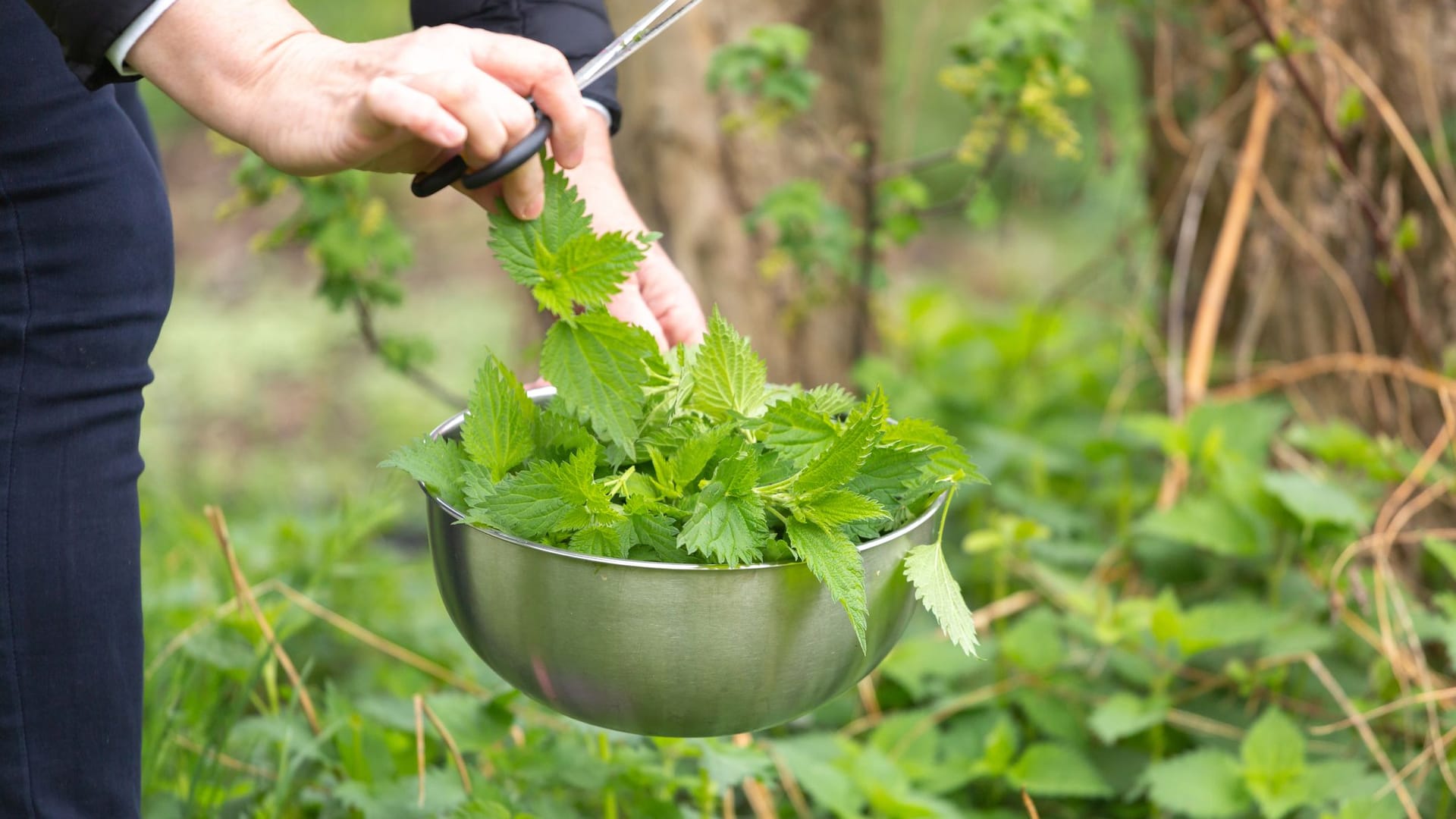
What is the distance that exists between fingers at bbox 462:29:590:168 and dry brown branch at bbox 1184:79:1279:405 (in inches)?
61.4

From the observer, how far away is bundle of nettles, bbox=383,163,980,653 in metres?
0.88

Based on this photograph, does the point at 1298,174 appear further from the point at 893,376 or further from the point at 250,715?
the point at 250,715

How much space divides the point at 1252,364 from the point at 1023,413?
422 millimetres

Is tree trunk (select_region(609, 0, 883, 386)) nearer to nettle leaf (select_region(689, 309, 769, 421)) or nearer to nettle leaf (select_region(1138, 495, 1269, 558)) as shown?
nettle leaf (select_region(1138, 495, 1269, 558))

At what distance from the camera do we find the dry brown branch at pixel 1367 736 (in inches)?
55.8

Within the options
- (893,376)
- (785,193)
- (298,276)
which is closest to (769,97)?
(785,193)

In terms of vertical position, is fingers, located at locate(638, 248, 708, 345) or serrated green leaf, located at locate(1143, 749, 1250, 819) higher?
fingers, located at locate(638, 248, 708, 345)

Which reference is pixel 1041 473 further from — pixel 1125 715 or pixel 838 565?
pixel 838 565

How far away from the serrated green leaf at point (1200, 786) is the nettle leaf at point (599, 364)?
37.1 inches

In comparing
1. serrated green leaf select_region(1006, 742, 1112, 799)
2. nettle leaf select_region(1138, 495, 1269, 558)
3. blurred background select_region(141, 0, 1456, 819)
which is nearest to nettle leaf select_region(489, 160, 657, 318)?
blurred background select_region(141, 0, 1456, 819)

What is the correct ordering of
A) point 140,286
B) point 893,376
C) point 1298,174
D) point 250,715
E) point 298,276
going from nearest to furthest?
point 140,286, point 250,715, point 1298,174, point 893,376, point 298,276

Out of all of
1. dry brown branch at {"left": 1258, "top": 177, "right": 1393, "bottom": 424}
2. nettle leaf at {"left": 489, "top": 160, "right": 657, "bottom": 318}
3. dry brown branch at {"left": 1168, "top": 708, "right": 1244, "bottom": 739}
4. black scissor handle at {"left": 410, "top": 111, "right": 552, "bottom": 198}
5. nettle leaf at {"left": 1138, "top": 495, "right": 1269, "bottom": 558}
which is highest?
black scissor handle at {"left": 410, "top": 111, "right": 552, "bottom": 198}

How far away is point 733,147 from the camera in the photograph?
2.24 metres

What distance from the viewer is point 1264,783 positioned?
1485 millimetres
